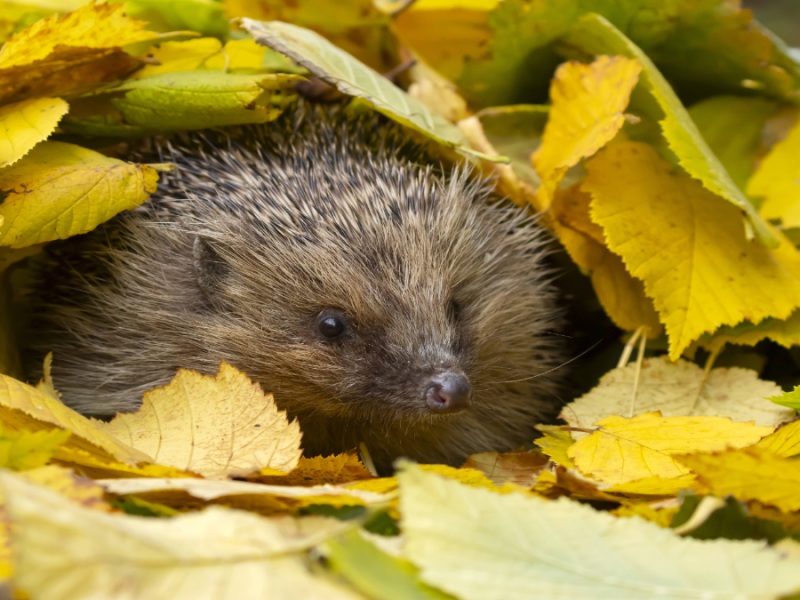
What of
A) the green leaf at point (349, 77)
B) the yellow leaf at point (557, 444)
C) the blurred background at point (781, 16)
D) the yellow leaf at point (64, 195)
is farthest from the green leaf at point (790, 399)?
the blurred background at point (781, 16)

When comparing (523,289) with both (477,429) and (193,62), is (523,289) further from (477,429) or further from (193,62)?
(193,62)

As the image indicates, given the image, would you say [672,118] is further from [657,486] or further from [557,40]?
[657,486]

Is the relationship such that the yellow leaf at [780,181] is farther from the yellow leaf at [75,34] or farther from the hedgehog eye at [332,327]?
the yellow leaf at [75,34]

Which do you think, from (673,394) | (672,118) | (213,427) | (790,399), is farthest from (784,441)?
(213,427)

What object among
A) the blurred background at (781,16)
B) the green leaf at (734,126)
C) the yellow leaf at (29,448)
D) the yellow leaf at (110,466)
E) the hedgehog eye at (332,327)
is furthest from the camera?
the blurred background at (781,16)

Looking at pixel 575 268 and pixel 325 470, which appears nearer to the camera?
pixel 325 470

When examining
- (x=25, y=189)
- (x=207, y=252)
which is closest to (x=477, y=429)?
(x=207, y=252)

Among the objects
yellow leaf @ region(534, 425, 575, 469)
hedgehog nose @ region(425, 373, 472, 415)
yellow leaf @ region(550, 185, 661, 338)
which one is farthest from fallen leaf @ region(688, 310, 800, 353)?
hedgehog nose @ region(425, 373, 472, 415)

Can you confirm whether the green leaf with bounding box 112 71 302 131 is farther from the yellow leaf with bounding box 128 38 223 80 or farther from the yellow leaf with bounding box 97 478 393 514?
the yellow leaf with bounding box 97 478 393 514
